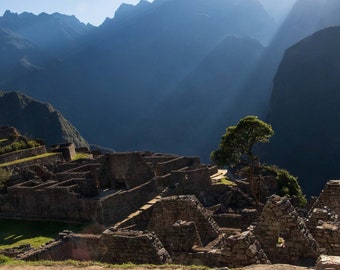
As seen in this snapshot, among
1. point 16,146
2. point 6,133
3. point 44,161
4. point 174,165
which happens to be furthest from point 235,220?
point 6,133

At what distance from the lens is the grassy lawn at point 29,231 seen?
65.4ft

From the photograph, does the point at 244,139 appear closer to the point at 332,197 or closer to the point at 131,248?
the point at 332,197

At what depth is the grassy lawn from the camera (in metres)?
19.9

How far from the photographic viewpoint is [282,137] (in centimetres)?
12569

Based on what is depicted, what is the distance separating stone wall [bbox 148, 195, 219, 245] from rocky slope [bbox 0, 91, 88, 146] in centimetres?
11928

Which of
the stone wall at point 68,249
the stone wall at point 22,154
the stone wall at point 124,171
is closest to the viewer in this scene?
the stone wall at point 68,249

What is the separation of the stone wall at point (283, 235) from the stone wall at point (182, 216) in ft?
6.41

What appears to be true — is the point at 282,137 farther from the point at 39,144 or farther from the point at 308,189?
the point at 39,144

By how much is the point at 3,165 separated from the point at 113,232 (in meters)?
31.7

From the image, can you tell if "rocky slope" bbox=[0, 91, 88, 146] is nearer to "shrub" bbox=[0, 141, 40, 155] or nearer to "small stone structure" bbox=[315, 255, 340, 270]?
"shrub" bbox=[0, 141, 40, 155]

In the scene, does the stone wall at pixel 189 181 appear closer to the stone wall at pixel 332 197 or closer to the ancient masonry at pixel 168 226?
the ancient masonry at pixel 168 226

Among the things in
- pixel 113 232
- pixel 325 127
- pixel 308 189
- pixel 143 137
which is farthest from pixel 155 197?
pixel 143 137

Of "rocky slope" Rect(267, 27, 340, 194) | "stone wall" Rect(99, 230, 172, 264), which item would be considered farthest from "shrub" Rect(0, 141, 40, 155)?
"rocky slope" Rect(267, 27, 340, 194)

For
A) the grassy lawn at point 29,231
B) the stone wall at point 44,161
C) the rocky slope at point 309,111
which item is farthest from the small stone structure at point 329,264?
the rocky slope at point 309,111
